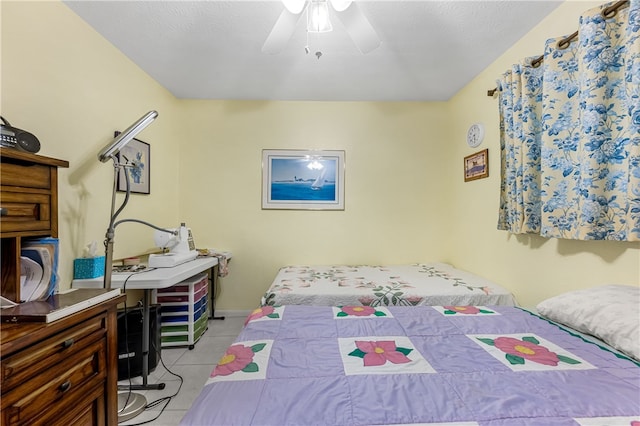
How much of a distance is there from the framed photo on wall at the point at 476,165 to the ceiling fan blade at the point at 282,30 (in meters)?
1.92

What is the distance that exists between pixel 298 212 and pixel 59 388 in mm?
2362

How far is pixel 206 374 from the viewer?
80.1 inches

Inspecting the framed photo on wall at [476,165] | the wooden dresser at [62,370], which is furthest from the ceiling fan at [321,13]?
the wooden dresser at [62,370]

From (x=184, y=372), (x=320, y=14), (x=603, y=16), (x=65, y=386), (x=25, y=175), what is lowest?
(x=184, y=372)

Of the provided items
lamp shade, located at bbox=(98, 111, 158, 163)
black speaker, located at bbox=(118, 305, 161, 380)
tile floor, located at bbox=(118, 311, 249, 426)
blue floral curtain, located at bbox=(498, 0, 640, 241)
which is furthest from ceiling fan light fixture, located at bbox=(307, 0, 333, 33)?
tile floor, located at bbox=(118, 311, 249, 426)

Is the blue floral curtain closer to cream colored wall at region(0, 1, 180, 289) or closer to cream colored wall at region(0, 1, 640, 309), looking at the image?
cream colored wall at region(0, 1, 640, 309)

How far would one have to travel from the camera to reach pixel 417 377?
0.91 meters

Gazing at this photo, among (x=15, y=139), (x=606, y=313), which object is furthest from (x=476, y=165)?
(x=15, y=139)

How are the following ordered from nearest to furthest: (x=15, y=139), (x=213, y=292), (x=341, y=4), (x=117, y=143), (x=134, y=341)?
1. (x=15, y=139)
2. (x=341, y=4)
3. (x=117, y=143)
4. (x=134, y=341)
5. (x=213, y=292)

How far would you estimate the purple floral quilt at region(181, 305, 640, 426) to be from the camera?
2.40ft

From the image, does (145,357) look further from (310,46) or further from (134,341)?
(310,46)

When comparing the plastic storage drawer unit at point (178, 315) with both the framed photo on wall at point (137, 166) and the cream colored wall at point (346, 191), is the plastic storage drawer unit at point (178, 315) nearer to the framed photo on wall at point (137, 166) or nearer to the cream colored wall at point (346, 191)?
the cream colored wall at point (346, 191)

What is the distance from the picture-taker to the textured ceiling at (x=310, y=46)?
1740 millimetres

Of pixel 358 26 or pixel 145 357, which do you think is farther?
pixel 145 357
